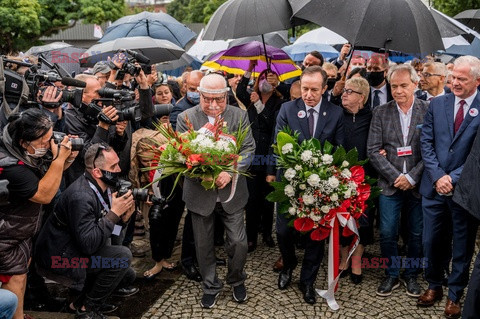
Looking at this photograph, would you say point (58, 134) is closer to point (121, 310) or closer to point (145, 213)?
point (121, 310)

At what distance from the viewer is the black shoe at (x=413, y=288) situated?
5.05 m

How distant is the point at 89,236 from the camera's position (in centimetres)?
428

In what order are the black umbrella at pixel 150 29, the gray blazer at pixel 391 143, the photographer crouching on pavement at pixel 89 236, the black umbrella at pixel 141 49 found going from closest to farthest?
1. the photographer crouching on pavement at pixel 89 236
2. the gray blazer at pixel 391 143
3. the black umbrella at pixel 141 49
4. the black umbrella at pixel 150 29

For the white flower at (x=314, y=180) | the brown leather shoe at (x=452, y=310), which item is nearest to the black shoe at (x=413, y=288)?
the brown leather shoe at (x=452, y=310)

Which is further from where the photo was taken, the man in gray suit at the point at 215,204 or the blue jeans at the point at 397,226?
the blue jeans at the point at 397,226

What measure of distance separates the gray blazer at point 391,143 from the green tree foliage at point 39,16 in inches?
767

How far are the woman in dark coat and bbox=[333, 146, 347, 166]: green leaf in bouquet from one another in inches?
52.2

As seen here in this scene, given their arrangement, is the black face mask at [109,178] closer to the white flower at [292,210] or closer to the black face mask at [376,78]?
the white flower at [292,210]

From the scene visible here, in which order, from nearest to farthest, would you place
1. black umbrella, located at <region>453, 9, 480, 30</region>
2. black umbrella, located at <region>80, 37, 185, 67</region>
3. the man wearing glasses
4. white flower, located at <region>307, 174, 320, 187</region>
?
white flower, located at <region>307, 174, 320, 187</region>, the man wearing glasses, black umbrella, located at <region>80, 37, 185, 67</region>, black umbrella, located at <region>453, 9, 480, 30</region>

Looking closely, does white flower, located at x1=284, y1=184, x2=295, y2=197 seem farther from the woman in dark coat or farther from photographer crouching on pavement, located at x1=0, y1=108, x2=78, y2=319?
photographer crouching on pavement, located at x1=0, y1=108, x2=78, y2=319

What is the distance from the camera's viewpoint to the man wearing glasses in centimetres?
644

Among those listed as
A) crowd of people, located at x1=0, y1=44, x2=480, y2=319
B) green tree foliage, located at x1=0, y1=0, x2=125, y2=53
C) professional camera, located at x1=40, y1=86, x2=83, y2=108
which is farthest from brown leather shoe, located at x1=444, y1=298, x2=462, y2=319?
green tree foliage, located at x1=0, y1=0, x2=125, y2=53

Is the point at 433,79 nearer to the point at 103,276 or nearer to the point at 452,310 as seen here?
the point at 452,310

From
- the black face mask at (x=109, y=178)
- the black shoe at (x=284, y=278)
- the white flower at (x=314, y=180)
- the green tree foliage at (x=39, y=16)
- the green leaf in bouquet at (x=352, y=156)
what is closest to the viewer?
the black face mask at (x=109, y=178)
